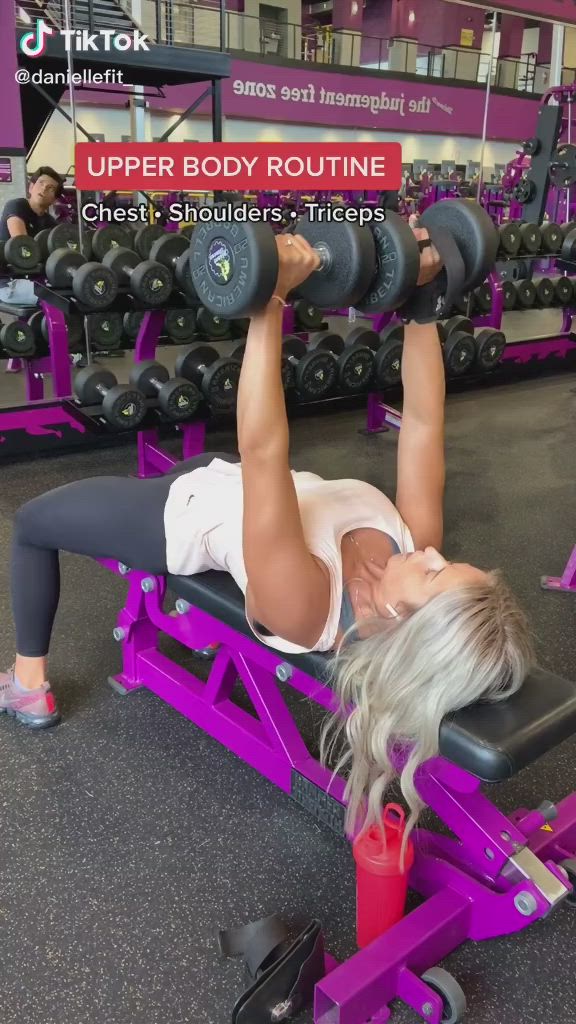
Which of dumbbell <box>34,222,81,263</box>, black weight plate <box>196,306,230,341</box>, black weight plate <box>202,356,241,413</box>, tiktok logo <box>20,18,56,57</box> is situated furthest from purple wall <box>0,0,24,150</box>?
black weight plate <box>202,356,241,413</box>

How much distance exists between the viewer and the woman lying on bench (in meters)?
1.08

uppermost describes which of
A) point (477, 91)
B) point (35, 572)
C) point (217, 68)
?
point (477, 91)

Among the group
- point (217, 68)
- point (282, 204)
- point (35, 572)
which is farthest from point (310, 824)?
point (282, 204)

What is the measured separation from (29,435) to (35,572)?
1790mm

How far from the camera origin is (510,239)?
13.4ft

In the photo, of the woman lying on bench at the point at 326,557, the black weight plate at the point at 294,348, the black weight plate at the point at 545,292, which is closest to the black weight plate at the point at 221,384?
the black weight plate at the point at 294,348

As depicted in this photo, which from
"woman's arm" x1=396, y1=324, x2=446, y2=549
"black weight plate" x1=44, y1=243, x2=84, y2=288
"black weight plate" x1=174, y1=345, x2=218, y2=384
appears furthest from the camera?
"black weight plate" x1=174, y1=345, x2=218, y2=384

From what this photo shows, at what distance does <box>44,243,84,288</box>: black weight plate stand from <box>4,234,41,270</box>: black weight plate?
0.35 meters

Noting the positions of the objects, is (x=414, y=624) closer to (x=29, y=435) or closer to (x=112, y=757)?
(x=112, y=757)

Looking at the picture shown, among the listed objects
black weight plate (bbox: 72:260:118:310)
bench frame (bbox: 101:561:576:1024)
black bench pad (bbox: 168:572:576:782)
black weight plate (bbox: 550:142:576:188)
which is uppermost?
black weight plate (bbox: 550:142:576:188)

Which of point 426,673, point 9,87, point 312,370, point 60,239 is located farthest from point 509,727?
point 9,87

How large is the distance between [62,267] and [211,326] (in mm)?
746

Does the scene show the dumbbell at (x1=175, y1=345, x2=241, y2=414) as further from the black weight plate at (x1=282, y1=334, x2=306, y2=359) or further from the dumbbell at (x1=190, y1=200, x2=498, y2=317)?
the dumbbell at (x1=190, y1=200, x2=498, y2=317)

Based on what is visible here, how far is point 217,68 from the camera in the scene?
495cm
